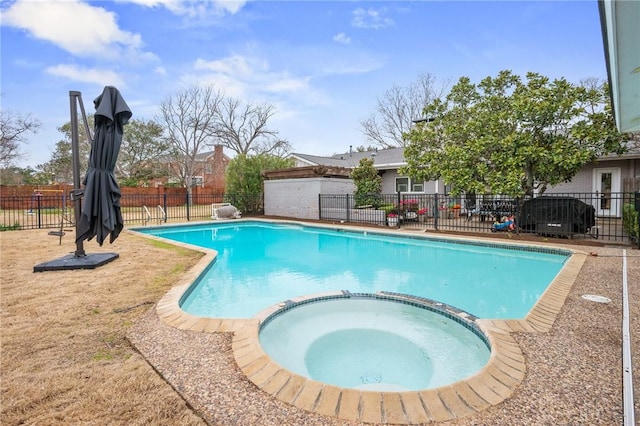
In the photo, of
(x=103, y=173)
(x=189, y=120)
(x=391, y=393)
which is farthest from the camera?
(x=189, y=120)

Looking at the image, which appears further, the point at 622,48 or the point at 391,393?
the point at 622,48

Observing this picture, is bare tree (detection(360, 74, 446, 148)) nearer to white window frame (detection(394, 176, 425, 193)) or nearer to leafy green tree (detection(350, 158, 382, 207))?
white window frame (detection(394, 176, 425, 193))

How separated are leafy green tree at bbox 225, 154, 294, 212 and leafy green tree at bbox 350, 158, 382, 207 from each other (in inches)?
212

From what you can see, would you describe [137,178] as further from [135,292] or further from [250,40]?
[135,292]

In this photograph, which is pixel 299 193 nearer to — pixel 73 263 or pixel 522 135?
pixel 522 135

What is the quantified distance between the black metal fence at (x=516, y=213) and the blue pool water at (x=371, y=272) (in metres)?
1.74

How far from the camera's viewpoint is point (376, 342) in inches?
136

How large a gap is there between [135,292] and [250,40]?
13208 mm

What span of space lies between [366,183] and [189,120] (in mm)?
20827

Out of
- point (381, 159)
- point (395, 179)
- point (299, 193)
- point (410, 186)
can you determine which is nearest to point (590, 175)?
point (410, 186)

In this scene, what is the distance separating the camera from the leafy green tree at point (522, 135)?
29.6 ft

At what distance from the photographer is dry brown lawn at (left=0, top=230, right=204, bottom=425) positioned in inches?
73.9

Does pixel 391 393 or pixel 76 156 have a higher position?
pixel 76 156

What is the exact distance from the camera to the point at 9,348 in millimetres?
2650
